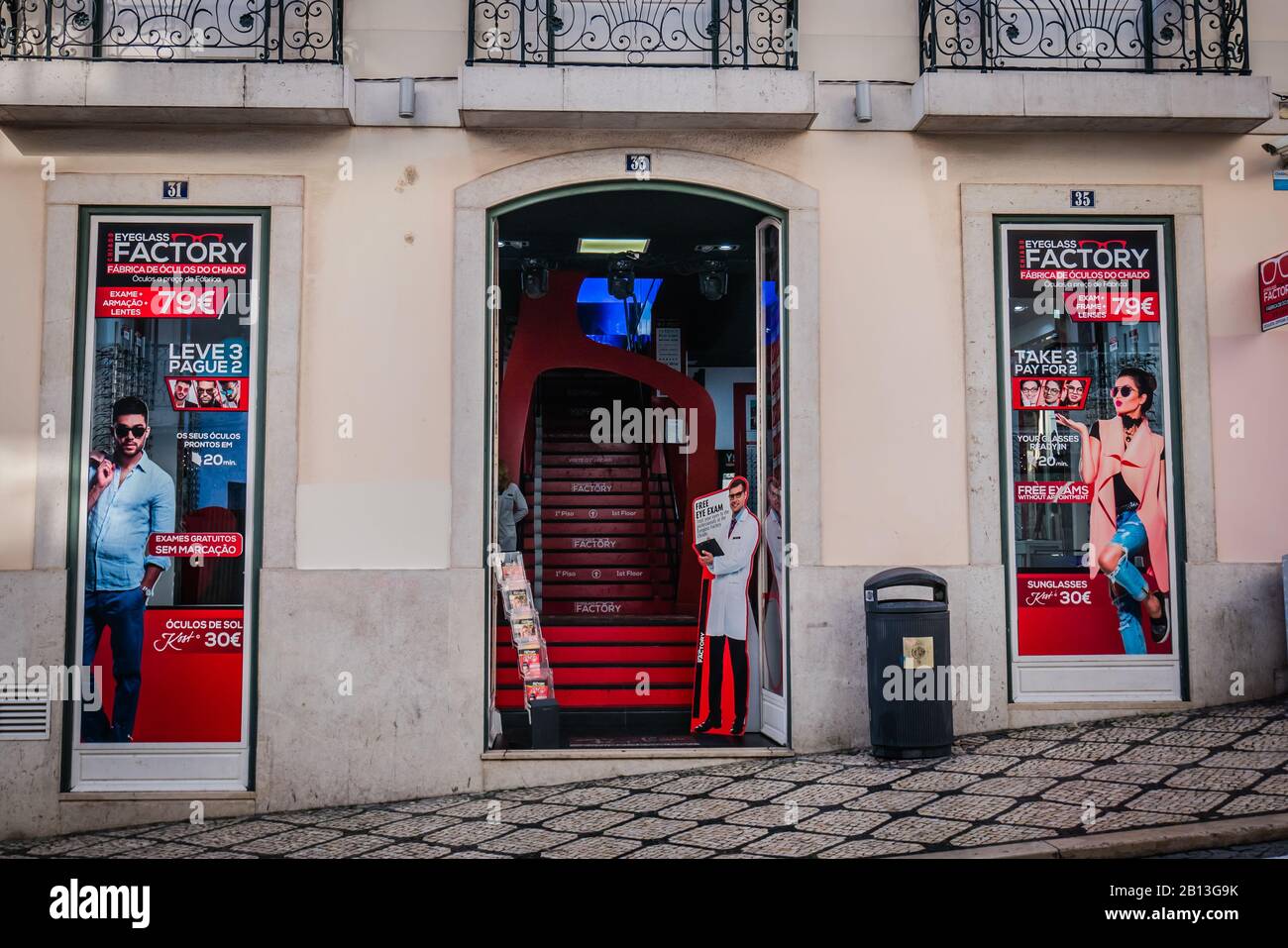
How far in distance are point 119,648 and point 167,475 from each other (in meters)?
1.21

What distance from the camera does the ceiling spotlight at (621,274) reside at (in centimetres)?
1217

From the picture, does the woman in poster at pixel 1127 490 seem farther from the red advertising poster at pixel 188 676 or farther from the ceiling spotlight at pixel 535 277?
the ceiling spotlight at pixel 535 277

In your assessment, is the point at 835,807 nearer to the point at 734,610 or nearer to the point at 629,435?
the point at 734,610

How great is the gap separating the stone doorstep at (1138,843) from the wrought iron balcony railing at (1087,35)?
17.3 ft

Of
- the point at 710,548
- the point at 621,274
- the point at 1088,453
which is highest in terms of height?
the point at 621,274

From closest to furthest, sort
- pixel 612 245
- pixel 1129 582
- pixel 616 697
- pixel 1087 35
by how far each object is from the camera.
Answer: pixel 1129 582 < pixel 1087 35 < pixel 616 697 < pixel 612 245

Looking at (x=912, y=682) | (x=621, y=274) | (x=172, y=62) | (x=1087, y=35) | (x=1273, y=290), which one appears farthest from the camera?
(x=621, y=274)

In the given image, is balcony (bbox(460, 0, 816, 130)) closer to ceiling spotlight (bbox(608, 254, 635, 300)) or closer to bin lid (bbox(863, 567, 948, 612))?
bin lid (bbox(863, 567, 948, 612))

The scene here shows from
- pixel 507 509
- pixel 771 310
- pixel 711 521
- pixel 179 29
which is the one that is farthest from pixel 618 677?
pixel 179 29

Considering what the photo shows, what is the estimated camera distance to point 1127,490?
802cm

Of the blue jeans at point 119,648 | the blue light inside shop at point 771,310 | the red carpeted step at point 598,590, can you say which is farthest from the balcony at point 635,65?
the red carpeted step at point 598,590

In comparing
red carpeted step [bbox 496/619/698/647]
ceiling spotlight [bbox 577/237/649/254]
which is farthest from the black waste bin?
ceiling spotlight [bbox 577/237/649/254]

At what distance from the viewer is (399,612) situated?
7352mm
